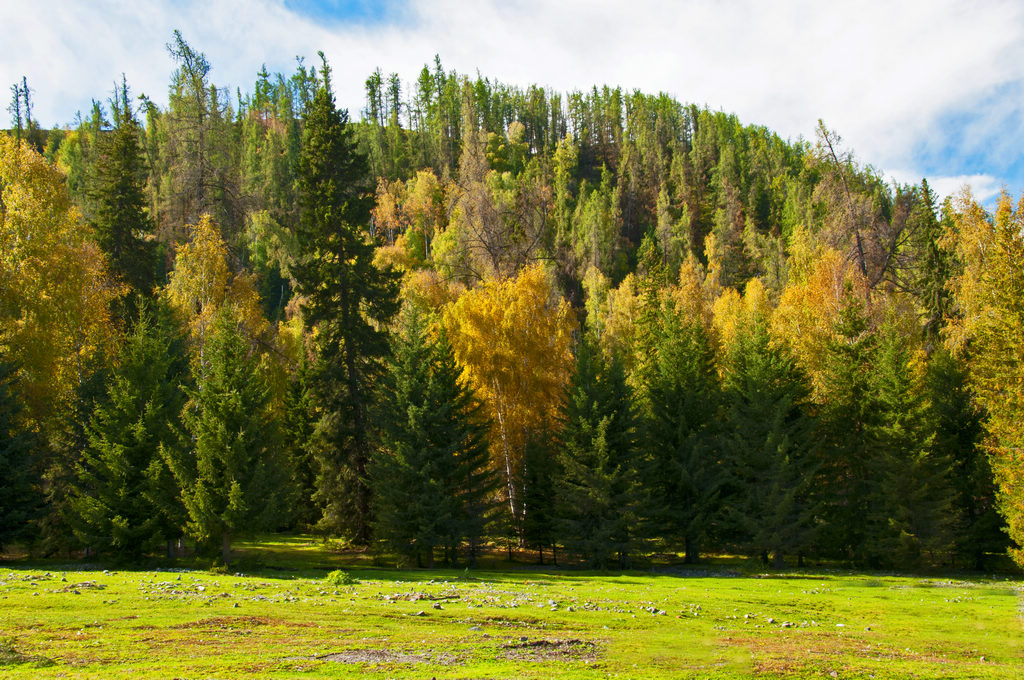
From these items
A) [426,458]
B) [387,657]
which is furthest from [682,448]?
[387,657]

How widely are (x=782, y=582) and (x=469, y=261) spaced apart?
40.1 metres

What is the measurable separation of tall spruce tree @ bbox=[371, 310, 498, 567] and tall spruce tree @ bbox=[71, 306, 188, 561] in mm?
9116

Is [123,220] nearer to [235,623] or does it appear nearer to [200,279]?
[200,279]

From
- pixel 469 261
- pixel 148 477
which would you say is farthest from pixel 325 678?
pixel 469 261

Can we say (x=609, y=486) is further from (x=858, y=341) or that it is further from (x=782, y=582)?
(x=858, y=341)

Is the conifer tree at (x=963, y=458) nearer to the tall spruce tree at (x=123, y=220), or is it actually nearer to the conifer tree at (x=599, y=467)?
the conifer tree at (x=599, y=467)

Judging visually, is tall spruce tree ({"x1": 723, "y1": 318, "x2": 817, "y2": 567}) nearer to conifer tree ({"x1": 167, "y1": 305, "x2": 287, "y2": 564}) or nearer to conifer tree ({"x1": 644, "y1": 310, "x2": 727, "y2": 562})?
conifer tree ({"x1": 644, "y1": 310, "x2": 727, "y2": 562})

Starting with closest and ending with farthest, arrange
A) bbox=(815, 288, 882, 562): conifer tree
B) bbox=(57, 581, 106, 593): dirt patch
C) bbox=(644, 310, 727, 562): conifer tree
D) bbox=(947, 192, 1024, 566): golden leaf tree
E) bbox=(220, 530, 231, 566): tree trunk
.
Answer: bbox=(57, 581, 106, 593): dirt patch → bbox=(220, 530, 231, 566): tree trunk → bbox=(947, 192, 1024, 566): golden leaf tree → bbox=(644, 310, 727, 562): conifer tree → bbox=(815, 288, 882, 562): conifer tree

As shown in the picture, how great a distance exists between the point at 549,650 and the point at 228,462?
16847mm

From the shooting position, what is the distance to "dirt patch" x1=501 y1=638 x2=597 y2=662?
12797 millimetres

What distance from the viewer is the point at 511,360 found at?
1487 inches

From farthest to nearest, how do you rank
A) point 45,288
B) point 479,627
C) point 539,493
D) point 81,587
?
point 539,493, point 45,288, point 81,587, point 479,627

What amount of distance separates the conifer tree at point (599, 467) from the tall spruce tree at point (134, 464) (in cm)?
1772

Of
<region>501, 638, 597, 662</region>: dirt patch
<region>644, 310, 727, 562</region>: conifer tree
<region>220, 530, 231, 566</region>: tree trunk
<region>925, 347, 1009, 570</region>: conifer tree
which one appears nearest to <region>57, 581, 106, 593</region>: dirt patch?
Answer: <region>220, 530, 231, 566</region>: tree trunk
